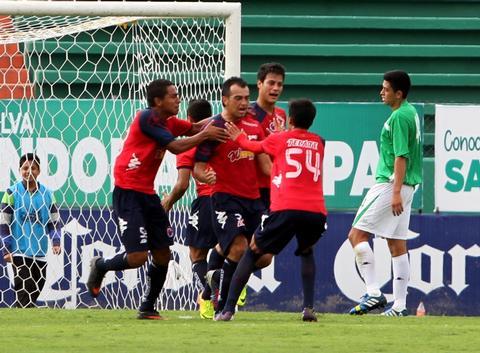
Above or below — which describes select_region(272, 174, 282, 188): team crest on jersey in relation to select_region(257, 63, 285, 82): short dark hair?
below

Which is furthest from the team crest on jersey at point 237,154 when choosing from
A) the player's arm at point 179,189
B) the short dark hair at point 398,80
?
the short dark hair at point 398,80

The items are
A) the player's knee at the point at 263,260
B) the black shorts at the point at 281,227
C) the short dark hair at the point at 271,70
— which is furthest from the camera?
the short dark hair at the point at 271,70

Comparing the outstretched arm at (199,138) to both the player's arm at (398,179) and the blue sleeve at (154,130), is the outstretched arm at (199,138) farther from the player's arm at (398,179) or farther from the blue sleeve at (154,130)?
the player's arm at (398,179)

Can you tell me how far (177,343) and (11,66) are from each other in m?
7.24

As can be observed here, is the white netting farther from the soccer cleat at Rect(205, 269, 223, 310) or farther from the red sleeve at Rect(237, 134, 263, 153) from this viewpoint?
the red sleeve at Rect(237, 134, 263, 153)

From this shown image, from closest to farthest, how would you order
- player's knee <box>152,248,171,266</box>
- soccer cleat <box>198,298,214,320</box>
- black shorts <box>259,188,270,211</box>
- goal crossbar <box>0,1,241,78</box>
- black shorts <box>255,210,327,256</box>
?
1. black shorts <box>255,210,327,256</box>
2. player's knee <box>152,248,171,266</box>
3. soccer cleat <box>198,298,214,320</box>
4. black shorts <box>259,188,270,211</box>
5. goal crossbar <box>0,1,241,78</box>

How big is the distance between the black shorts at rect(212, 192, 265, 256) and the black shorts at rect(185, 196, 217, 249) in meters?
1.37

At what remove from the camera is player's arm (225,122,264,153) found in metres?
9.11

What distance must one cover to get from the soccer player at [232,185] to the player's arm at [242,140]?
18 cm

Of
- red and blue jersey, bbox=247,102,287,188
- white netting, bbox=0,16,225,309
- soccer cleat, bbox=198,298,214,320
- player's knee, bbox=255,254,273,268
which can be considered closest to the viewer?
player's knee, bbox=255,254,273,268

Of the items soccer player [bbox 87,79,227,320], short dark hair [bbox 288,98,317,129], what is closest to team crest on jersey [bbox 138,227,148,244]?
soccer player [bbox 87,79,227,320]

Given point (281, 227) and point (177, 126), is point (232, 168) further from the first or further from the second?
point (281, 227)

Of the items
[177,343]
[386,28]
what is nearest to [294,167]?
[177,343]

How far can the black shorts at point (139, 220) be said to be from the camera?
941 centimetres
